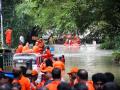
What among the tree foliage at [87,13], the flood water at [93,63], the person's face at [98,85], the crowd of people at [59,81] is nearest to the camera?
the crowd of people at [59,81]

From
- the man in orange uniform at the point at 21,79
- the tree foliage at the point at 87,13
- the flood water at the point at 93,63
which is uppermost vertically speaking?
the tree foliage at the point at 87,13

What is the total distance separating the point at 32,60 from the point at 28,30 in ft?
80.1

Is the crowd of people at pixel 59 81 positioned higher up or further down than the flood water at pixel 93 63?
higher up

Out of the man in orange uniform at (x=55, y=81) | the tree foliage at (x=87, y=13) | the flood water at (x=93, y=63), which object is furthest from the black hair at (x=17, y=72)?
the flood water at (x=93, y=63)

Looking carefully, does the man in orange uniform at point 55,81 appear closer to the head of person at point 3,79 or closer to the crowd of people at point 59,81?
the crowd of people at point 59,81

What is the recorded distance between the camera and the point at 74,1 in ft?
61.3

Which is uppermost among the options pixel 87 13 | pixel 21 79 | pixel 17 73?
pixel 87 13

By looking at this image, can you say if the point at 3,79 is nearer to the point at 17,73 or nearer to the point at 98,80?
the point at 17,73

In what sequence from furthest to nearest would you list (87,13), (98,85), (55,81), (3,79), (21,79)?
(87,13)
(21,79)
(3,79)
(55,81)
(98,85)

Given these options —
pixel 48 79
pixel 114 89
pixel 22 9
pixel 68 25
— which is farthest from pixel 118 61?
pixel 114 89

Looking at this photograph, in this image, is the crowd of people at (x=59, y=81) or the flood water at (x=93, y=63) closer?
the crowd of people at (x=59, y=81)

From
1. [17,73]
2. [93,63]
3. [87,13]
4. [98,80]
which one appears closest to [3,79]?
[17,73]

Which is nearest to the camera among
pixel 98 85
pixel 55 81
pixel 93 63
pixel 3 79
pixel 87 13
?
pixel 98 85

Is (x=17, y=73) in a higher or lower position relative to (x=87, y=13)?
lower
